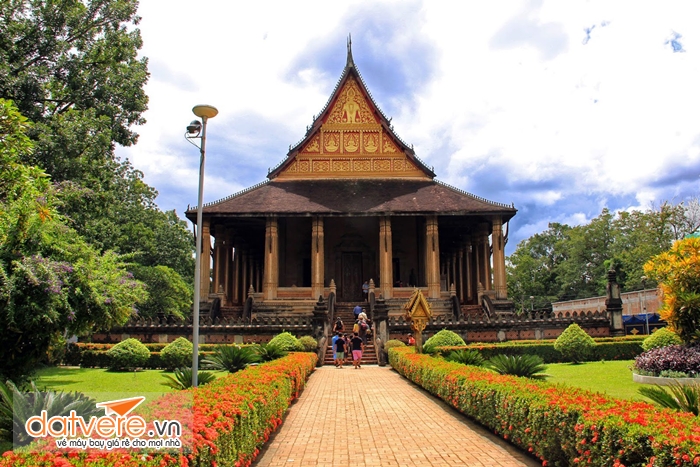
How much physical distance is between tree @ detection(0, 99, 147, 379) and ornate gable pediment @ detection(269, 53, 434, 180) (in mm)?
21110

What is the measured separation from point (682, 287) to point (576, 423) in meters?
9.62

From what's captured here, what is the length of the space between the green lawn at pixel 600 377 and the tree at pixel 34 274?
362 inches

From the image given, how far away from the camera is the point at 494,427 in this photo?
25.7 ft

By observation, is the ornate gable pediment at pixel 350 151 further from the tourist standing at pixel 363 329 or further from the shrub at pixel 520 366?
the shrub at pixel 520 366

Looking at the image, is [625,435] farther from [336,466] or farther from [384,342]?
[384,342]

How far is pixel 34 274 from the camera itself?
930 centimetres

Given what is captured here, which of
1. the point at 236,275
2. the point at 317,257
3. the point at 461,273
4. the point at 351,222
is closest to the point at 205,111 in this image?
the point at 317,257

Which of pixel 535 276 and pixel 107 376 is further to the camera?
pixel 535 276

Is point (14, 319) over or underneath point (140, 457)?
over

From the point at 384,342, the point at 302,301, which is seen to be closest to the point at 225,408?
the point at 384,342

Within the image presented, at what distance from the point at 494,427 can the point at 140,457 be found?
5348mm

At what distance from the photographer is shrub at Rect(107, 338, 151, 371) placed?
55.3ft

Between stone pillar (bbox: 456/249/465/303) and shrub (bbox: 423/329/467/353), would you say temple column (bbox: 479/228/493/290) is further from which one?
shrub (bbox: 423/329/467/353)

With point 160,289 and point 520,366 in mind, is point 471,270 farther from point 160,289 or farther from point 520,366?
point 520,366
